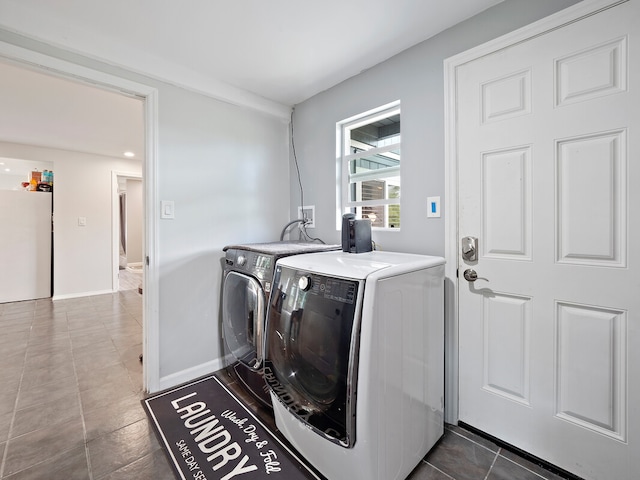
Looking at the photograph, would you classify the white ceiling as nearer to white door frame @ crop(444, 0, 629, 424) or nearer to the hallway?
white door frame @ crop(444, 0, 629, 424)

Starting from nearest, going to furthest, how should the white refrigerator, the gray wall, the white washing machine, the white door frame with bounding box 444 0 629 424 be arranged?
1. the white washing machine
2. the gray wall
3. the white door frame with bounding box 444 0 629 424
4. the white refrigerator

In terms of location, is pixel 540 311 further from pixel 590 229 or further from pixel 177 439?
pixel 177 439

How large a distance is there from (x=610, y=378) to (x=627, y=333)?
206 millimetres

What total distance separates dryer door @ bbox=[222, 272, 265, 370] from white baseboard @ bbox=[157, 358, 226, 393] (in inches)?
11.7

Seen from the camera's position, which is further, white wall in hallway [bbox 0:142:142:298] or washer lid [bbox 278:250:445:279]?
white wall in hallway [bbox 0:142:142:298]

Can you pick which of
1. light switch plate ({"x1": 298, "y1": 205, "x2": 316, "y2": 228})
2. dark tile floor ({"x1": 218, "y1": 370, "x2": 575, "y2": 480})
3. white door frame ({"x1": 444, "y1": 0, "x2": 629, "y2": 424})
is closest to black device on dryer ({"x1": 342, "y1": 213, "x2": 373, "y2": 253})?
white door frame ({"x1": 444, "y1": 0, "x2": 629, "y2": 424})

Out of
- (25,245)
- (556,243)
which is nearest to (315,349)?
(556,243)

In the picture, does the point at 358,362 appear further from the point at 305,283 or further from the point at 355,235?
the point at 355,235

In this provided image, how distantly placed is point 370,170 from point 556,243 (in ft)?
4.13

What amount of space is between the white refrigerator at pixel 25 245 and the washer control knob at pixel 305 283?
204 inches

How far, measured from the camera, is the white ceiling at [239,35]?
143 cm

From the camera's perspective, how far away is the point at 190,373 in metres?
2.06

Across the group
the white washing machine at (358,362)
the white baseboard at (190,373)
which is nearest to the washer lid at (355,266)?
the white washing machine at (358,362)

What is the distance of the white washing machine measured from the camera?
1.01 meters
